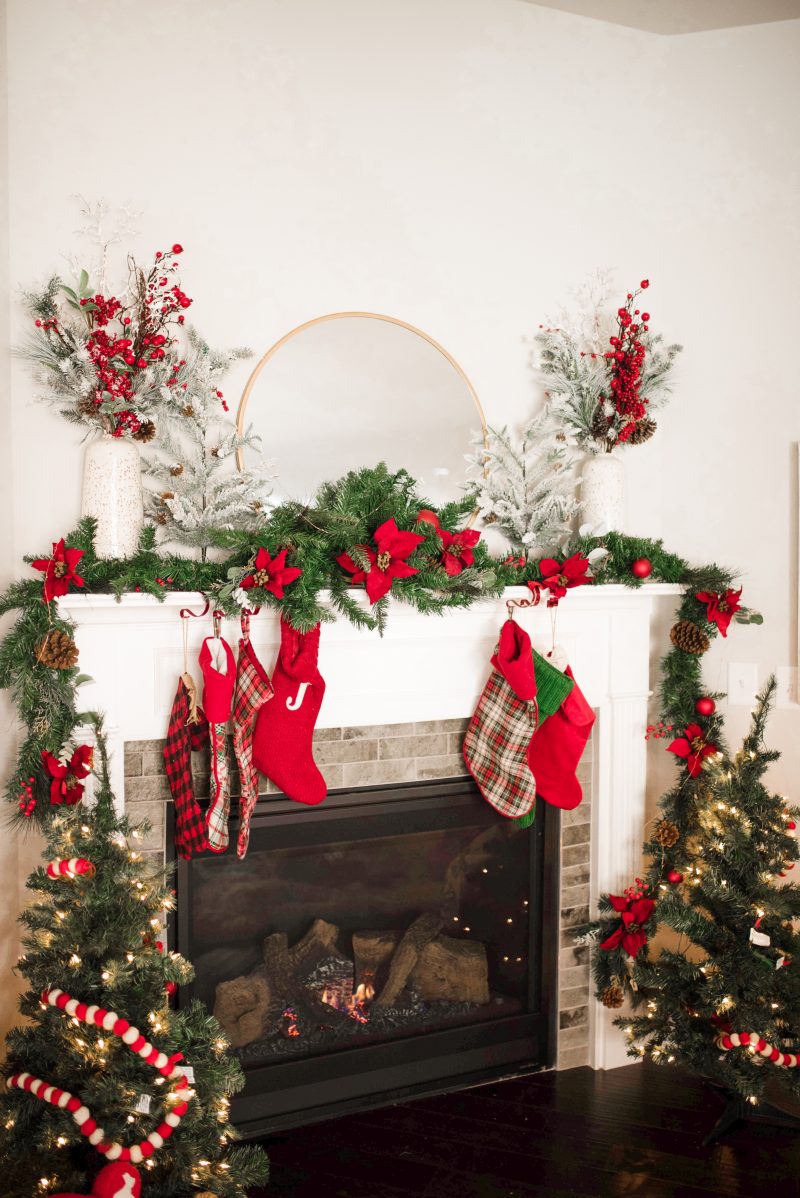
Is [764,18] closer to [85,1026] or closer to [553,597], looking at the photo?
[553,597]

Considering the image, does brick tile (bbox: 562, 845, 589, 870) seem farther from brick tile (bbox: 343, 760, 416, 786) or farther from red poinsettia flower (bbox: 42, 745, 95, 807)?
red poinsettia flower (bbox: 42, 745, 95, 807)

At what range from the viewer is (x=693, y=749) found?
8.08ft

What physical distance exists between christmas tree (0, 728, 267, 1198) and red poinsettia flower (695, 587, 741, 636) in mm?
1576

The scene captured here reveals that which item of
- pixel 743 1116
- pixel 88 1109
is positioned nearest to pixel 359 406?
pixel 88 1109

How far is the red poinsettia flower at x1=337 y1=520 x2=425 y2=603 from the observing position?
6.43ft

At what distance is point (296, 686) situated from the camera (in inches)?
79.2

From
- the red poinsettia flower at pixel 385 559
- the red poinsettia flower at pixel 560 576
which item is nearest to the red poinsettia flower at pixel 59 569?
the red poinsettia flower at pixel 385 559

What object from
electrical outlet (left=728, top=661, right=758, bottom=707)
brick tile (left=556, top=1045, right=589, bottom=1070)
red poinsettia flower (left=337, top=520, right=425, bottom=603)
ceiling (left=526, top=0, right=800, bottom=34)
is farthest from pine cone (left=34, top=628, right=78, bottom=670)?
ceiling (left=526, top=0, right=800, bottom=34)

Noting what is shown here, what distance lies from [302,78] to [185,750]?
1.73 metres

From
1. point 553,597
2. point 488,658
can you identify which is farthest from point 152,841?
point 553,597

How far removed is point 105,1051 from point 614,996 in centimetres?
137

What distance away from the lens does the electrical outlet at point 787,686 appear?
257 centimetres

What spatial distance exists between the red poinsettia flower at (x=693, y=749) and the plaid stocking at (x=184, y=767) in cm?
131

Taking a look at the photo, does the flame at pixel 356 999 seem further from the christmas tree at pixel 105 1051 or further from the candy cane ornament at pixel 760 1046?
the candy cane ornament at pixel 760 1046
